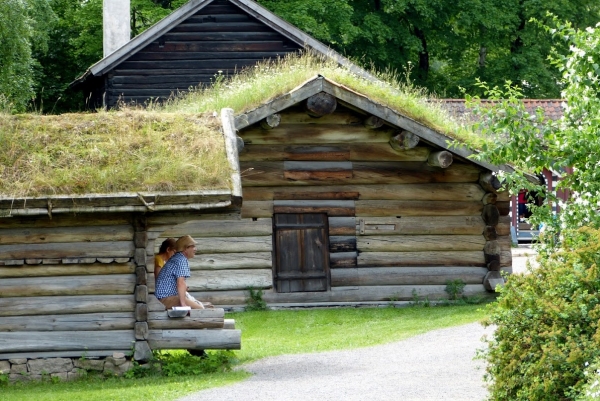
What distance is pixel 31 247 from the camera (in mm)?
12773

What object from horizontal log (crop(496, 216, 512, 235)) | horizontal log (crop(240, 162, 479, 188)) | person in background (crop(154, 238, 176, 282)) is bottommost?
person in background (crop(154, 238, 176, 282))

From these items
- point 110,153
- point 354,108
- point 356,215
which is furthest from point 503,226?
point 110,153

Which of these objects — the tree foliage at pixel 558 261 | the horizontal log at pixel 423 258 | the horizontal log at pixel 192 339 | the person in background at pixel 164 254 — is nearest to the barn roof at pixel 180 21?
the horizontal log at pixel 423 258

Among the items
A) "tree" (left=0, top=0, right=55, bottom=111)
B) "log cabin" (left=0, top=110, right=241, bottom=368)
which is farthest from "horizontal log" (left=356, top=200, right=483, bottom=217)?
"tree" (left=0, top=0, right=55, bottom=111)

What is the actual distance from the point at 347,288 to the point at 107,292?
254 inches

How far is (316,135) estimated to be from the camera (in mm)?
18281

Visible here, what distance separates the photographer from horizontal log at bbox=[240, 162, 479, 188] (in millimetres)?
18219

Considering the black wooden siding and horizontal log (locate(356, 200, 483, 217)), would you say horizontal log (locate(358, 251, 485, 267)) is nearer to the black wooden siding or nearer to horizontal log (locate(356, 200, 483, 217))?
horizontal log (locate(356, 200, 483, 217))

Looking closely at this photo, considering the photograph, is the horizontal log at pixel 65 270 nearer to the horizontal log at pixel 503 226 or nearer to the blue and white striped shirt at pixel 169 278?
the blue and white striped shirt at pixel 169 278

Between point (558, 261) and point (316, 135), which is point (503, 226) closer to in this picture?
point (316, 135)

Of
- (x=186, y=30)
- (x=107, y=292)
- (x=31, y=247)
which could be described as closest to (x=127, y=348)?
(x=107, y=292)

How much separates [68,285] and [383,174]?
23.4 feet

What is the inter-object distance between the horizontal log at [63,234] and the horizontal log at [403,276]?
639 cm

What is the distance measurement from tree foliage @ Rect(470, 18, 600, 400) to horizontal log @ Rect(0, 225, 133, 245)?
4.33 meters
